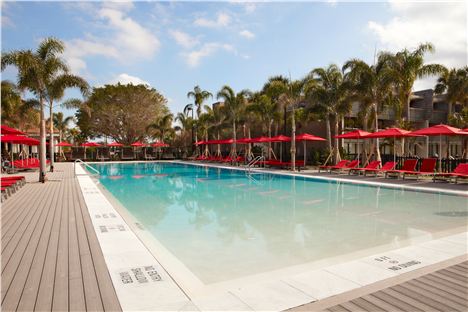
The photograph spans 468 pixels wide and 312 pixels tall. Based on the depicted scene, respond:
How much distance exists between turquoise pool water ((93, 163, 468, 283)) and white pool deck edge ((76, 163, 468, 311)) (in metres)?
0.83

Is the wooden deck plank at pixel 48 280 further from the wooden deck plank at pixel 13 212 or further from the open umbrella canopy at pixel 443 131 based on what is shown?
the open umbrella canopy at pixel 443 131

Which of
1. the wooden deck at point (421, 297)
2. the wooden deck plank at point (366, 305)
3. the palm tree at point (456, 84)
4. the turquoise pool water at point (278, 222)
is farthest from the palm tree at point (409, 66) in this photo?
the wooden deck plank at point (366, 305)

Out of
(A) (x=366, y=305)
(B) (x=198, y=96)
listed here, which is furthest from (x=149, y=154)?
(A) (x=366, y=305)

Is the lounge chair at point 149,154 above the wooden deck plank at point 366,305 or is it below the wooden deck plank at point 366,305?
above

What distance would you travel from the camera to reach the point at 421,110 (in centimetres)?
3459

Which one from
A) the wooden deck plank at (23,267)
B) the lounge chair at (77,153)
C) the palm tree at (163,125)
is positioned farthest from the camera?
the palm tree at (163,125)

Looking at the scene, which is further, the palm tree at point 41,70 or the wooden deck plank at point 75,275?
the palm tree at point 41,70

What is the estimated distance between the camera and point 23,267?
4.36m

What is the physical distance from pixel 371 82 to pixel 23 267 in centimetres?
1982

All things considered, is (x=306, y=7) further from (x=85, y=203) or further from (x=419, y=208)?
(x=85, y=203)

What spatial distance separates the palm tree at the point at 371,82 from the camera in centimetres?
1944

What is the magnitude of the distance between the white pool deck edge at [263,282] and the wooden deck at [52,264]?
0.70ft

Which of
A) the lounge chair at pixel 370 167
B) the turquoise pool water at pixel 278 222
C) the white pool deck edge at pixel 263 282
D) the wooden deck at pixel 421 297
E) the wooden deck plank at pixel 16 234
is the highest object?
the lounge chair at pixel 370 167

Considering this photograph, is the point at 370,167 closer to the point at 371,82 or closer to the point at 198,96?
the point at 371,82
